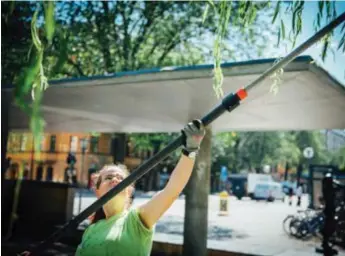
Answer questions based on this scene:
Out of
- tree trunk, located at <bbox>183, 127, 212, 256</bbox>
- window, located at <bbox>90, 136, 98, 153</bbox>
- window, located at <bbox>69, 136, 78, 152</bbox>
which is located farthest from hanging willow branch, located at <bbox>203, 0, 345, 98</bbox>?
window, located at <bbox>69, 136, 78, 152</bbox>

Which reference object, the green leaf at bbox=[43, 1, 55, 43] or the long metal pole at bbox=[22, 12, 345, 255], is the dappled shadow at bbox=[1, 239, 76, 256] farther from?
the green leaf at bbox=[43, 1, 55, 43]

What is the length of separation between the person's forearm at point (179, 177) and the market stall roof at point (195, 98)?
3082mm

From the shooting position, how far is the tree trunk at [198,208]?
29.2 ft

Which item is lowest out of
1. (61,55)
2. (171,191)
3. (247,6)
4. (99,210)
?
(99,210)

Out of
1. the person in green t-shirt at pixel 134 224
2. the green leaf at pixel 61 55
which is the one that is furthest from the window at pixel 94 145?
the green leaf at pixel 61 55

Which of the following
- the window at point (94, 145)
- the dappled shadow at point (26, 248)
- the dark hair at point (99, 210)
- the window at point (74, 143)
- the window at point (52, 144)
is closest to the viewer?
the dark hair at point (99, 210)

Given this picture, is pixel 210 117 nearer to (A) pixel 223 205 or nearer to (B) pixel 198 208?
(B) pixel 198 208

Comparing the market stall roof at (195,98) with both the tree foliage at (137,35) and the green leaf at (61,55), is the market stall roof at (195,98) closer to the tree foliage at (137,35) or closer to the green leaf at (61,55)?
the green leaf at (61,55)

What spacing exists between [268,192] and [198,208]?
31.2m

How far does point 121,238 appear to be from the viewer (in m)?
2.17

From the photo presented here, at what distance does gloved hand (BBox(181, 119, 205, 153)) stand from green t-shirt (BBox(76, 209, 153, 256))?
59cm

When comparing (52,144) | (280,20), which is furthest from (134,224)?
(52,144)

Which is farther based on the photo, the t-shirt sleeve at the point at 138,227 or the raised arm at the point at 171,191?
the t-shirt sleeve at the point at 138,227

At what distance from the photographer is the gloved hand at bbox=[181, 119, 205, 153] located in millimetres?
1798
